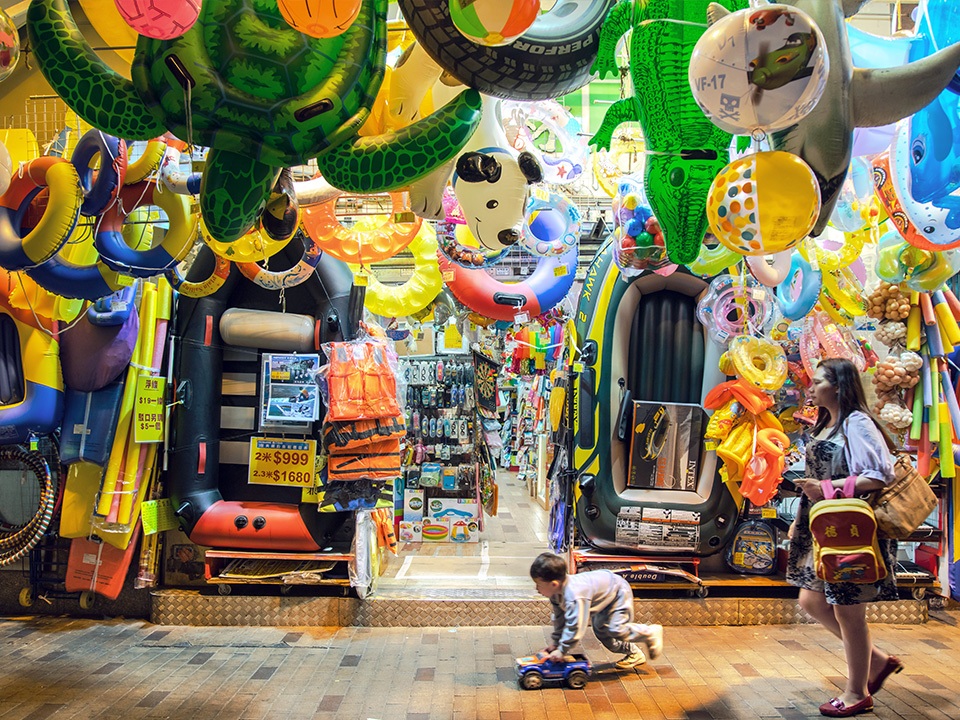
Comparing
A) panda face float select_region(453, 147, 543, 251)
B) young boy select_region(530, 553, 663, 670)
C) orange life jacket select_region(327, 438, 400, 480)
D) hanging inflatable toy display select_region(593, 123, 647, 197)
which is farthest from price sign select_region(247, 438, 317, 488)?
panda face float select_region(453, 147, 543, 251)

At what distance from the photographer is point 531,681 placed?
3.13 m

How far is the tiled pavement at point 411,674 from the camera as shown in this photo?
2883 millimetres

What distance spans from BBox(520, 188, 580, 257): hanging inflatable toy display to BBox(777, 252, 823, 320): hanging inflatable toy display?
1191 millimetres

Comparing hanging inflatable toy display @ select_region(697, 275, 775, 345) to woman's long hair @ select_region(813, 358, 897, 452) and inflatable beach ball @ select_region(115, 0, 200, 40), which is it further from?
inflatable beach ball @ select_region(115, 0, 200, 40)

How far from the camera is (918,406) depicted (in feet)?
12.3

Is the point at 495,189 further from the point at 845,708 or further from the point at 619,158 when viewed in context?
the point at 845,708

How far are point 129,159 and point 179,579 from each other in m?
2.89

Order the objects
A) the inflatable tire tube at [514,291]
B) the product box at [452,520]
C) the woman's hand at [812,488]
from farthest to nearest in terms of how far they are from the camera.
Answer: the product box at [452,520]
the inflatable tire tube at [514,291]
the woman's hand at [812,488]

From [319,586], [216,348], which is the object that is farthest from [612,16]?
[319,586]

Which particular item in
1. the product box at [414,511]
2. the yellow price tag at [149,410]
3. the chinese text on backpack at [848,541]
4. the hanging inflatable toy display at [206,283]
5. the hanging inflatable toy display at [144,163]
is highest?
the hanging inflatable toy display at [144,163]

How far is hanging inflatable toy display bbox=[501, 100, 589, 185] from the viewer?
270 centimetres

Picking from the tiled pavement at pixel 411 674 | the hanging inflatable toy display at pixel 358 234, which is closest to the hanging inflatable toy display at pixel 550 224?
the hanging inflatable toy display at pixel 358 234

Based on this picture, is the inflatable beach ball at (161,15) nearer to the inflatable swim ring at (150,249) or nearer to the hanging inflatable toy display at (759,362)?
the inflatable swim ring at (150,249)

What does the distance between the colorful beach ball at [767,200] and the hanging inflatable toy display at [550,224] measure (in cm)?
144
